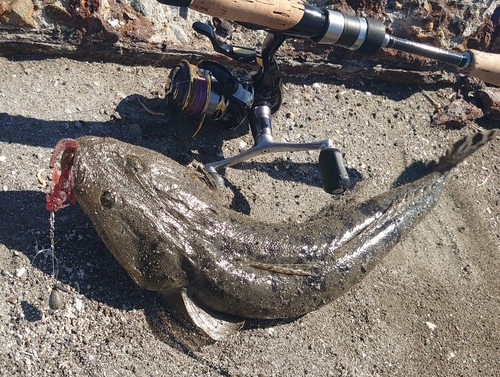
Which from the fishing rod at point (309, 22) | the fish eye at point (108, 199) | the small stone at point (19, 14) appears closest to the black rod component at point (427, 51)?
the fishing rod at point (309, 22)

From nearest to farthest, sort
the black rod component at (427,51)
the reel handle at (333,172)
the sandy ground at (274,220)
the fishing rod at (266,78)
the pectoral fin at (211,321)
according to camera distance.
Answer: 1. the sandy ground at (274,220)
2. the pectoral fin at (211,321)
3. the fishing rod at (266,78)
4. the reel handle at (333,172)
5. the black rod component at (427,51)

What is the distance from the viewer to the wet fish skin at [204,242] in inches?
144

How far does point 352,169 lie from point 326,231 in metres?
1.21

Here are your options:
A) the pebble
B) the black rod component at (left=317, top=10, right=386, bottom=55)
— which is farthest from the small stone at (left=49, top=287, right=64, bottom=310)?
the black rod component at (left=317, top=10, right=386, bottom=55)

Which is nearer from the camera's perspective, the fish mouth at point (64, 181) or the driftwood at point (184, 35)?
the fish mouth at point (64, 181)

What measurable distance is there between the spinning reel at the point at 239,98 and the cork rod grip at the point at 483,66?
1.52 m

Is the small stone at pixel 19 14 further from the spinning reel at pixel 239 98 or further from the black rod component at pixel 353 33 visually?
the black rod component at pixel 353 33

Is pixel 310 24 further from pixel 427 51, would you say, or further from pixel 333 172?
pixel 427 51

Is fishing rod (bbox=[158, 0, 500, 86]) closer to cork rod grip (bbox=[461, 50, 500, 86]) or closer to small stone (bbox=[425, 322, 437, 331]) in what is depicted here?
cork rod grip (bbox=[461, 50, 500, 86])

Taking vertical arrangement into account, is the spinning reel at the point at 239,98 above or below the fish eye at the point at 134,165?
above

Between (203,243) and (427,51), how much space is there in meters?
2.43

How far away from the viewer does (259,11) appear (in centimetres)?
371

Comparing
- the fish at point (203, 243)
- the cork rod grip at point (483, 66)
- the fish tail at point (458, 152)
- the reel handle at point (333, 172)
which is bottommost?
the fish at point (203, 243)

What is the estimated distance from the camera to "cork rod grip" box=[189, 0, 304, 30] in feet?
11.8
